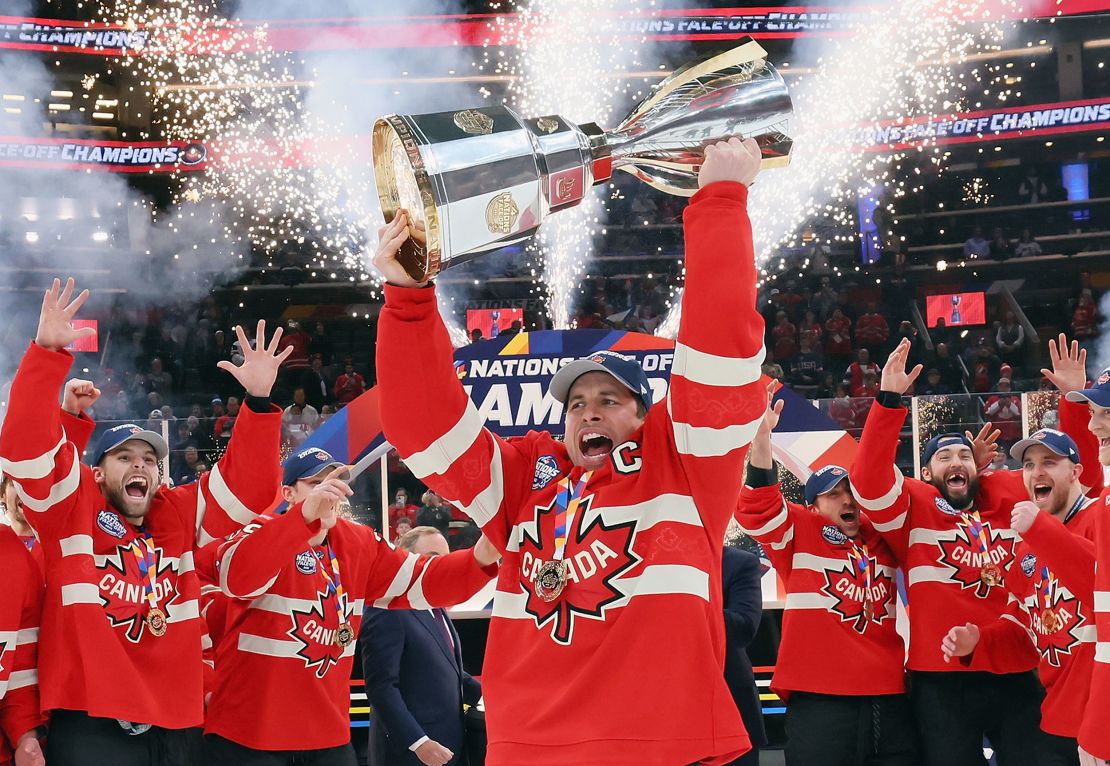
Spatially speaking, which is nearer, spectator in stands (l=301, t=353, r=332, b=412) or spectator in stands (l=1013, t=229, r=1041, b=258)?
spectator in stands (l=301, t=353, r=332, b=412)

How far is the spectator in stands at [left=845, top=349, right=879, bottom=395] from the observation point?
13250 millimetres

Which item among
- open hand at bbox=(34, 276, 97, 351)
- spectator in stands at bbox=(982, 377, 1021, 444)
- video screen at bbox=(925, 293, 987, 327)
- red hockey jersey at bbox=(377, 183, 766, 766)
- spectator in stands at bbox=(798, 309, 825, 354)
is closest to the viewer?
red hockey jersey at bbox=(377, 183, 766, 766)

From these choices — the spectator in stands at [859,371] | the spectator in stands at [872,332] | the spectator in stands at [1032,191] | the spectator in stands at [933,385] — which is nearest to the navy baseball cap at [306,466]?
the spectator in stands at [933,385]

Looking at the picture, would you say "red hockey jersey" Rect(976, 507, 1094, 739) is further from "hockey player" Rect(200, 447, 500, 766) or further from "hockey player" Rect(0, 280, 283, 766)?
"hockey player" Rect(0, 280, 283, 766)

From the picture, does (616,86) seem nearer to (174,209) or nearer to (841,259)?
(841,259)

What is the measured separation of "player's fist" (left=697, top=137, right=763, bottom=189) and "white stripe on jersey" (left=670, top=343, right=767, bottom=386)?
0.29m

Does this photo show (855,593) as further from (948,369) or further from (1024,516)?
(948,369)

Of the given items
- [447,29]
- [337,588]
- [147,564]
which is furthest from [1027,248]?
[147,564]

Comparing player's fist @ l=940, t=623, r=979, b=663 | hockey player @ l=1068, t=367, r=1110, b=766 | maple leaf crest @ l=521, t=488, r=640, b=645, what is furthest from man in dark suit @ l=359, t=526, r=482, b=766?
maple leaf crest @ l=521, t=488, r=640, b=645

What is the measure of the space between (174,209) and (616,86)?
7.02m

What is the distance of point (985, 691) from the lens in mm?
4285

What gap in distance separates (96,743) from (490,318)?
42.2ft

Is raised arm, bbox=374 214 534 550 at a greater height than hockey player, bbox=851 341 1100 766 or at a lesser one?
greater

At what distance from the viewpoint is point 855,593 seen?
4.37 m
